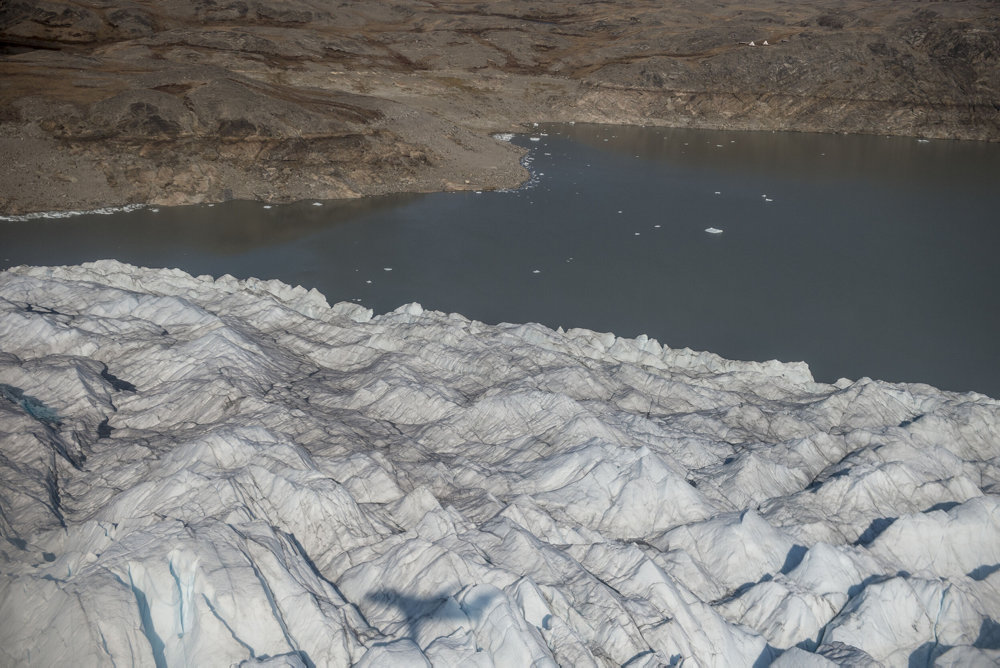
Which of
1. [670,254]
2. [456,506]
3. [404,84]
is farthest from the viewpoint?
[404,84]

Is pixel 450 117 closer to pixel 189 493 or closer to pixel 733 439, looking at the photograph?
pixel 733 439

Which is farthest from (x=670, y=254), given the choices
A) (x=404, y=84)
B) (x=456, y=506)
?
(x=404, y=84)

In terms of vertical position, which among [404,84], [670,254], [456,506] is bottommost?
[670,254]

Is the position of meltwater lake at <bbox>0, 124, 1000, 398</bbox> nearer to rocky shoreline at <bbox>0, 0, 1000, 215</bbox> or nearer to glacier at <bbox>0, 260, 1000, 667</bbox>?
rocky shoreline at <bbox>0, 0, 1000, 215</bbox>

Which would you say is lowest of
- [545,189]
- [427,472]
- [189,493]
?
[545,189]

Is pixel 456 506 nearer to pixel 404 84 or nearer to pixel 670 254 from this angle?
pixel 670 254

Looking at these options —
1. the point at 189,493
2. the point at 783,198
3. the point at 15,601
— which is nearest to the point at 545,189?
the point at 783,198
